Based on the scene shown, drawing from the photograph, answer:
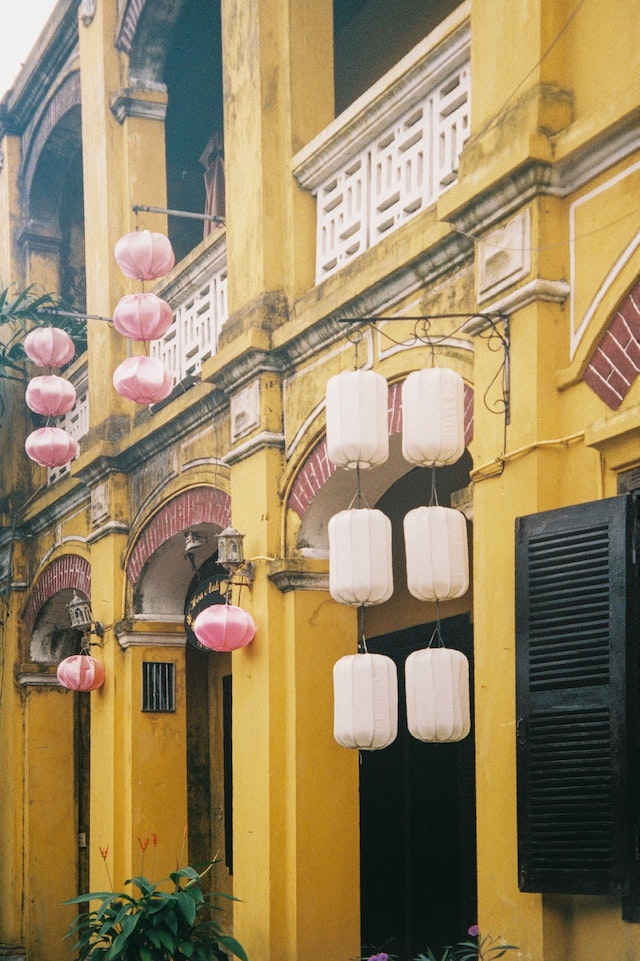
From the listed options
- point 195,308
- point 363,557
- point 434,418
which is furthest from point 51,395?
point 434,418

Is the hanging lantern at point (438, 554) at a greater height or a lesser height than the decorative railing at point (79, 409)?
lesser

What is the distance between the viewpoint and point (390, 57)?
1044 cm

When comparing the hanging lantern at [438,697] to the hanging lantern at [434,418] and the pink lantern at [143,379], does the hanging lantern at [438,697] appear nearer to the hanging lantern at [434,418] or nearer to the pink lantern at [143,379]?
the hanging lantern at [434,418]

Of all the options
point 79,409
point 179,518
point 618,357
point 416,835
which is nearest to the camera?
point 618,357

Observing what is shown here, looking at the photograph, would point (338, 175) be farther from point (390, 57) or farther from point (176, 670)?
point (176, 670)

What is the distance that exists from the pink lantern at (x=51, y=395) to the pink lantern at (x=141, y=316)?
179 centimetres

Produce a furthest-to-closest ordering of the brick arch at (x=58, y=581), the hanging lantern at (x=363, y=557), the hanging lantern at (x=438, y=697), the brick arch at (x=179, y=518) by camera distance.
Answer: the brick arch at (x=58, y=581)
the brick arch at (x=179, y=518)
the hanging lantern at (x=363, y=557)
the hanging lantern at (x=438, y=697)

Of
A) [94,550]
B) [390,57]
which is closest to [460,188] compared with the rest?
[390,57]

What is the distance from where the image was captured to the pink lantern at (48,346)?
10812 millimetres

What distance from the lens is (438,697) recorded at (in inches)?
234

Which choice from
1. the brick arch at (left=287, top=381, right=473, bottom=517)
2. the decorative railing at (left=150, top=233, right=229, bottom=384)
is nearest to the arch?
the decorative railing at (left=150, top=233, right=229, bottom=384)

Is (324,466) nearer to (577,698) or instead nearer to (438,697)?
(438,697)

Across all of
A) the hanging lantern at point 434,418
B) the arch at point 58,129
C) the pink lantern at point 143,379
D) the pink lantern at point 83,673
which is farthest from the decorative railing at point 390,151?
the arch at point 58,129

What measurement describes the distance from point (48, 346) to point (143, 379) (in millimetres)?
2042
